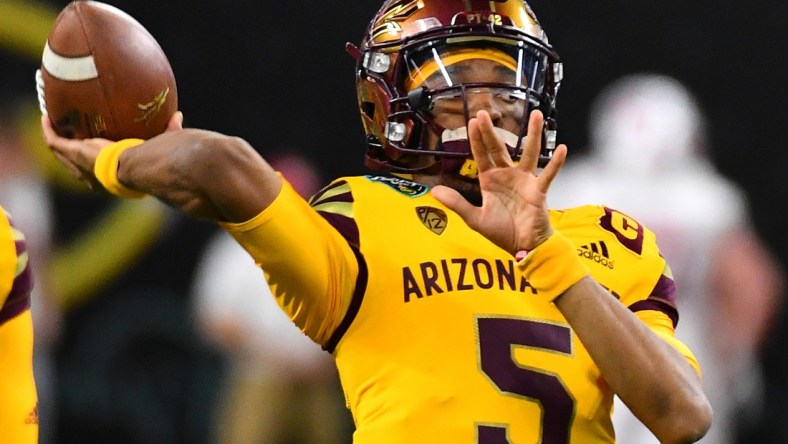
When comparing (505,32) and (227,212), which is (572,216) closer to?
(505,32)

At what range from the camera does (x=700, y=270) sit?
15.1ft

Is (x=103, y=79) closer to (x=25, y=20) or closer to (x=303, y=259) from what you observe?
(x=303, y=259)

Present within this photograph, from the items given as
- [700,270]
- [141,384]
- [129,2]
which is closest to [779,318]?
[700,270]

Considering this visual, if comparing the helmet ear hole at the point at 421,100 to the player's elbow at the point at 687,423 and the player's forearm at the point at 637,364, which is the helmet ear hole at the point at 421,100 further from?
the player's elbow at the point at 687,423

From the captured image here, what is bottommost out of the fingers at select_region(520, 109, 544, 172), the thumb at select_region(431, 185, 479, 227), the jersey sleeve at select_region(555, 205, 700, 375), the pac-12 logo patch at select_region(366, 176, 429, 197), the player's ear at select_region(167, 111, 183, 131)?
the jersey sleeve at select_region(555, 205, 700, 375)

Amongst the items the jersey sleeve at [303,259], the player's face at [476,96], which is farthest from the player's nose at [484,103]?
the jersey sleeve at [303,259]

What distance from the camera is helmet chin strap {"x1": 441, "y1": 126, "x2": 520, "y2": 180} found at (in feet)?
7.93

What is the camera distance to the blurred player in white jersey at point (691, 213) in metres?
4.52

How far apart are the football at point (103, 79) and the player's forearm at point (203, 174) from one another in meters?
0.22

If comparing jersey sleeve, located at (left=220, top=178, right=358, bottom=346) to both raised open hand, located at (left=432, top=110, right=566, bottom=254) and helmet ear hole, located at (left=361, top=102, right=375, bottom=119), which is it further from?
helmet ear hole, located at (left=361, top=102, right=375, bottom=119)

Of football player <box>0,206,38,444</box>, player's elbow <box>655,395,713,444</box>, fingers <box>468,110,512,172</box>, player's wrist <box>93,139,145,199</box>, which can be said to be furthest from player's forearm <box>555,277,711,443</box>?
football player <box>0,206,38,444</box>

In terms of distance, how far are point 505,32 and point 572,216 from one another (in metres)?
0.36

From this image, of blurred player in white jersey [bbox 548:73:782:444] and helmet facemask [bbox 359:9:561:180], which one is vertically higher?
A: helmet facemask [bbox 359:9:561:180]

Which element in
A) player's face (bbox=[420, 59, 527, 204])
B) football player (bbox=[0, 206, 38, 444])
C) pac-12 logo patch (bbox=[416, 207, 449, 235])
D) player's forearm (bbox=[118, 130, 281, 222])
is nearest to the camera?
player's forearm (bbox=[118, 130, 281, 222])
